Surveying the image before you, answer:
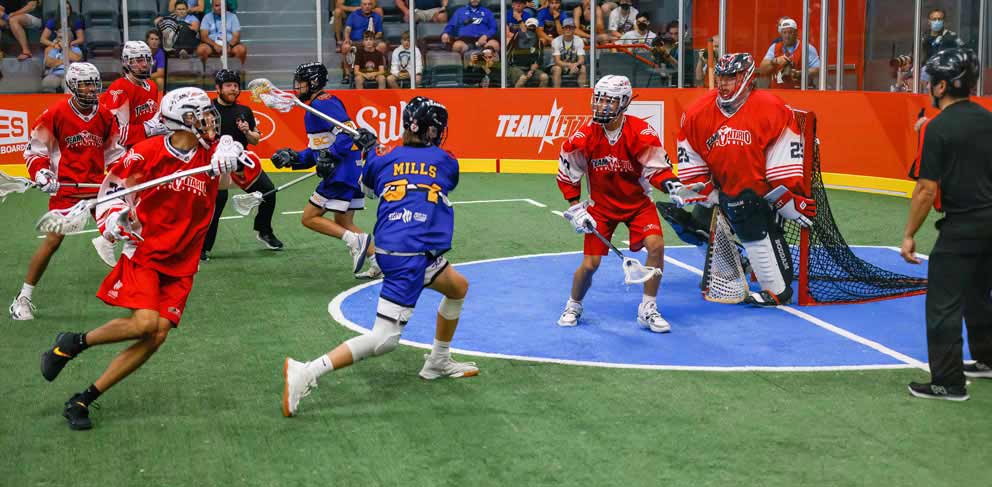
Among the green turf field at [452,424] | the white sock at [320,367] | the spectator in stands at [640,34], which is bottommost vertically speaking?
the green turf field at [452,424]

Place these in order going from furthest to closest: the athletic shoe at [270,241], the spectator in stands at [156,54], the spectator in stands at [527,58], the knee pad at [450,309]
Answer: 1. the spectator in stands at [527,58]
2. the spectator in stands at [156,54]
3. the athletic shoe at [270,241]
4. the knee pad at [450,309]

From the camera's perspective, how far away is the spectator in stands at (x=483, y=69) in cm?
1848

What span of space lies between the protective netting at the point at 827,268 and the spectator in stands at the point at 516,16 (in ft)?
31.9

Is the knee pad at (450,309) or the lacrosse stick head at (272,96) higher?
the lacrosse stick head at (272,96)

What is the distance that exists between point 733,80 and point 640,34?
9913mm

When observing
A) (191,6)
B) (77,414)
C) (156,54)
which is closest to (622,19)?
(191,6)

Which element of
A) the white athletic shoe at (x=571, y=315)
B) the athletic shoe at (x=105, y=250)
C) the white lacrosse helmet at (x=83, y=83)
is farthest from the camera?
the white lacrosse helmet at (x=83, y=83)

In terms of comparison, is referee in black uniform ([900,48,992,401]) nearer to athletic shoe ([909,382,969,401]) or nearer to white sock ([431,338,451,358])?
athletic shoe ([909,382,969,401])

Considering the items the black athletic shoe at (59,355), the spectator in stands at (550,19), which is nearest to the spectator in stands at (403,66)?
the spectator in stands at (550,19)

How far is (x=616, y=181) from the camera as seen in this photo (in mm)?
8172

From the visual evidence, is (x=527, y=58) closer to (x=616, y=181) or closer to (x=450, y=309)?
(x=616, y=181)

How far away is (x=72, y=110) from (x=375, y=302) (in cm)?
278

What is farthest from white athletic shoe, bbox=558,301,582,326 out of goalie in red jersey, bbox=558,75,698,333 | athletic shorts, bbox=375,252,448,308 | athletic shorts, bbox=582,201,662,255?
athletic shorts, bbox=375,252,448,308

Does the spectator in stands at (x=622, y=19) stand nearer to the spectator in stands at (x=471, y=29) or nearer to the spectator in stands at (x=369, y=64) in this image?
the spectator in stands at (x=471, y=29)
